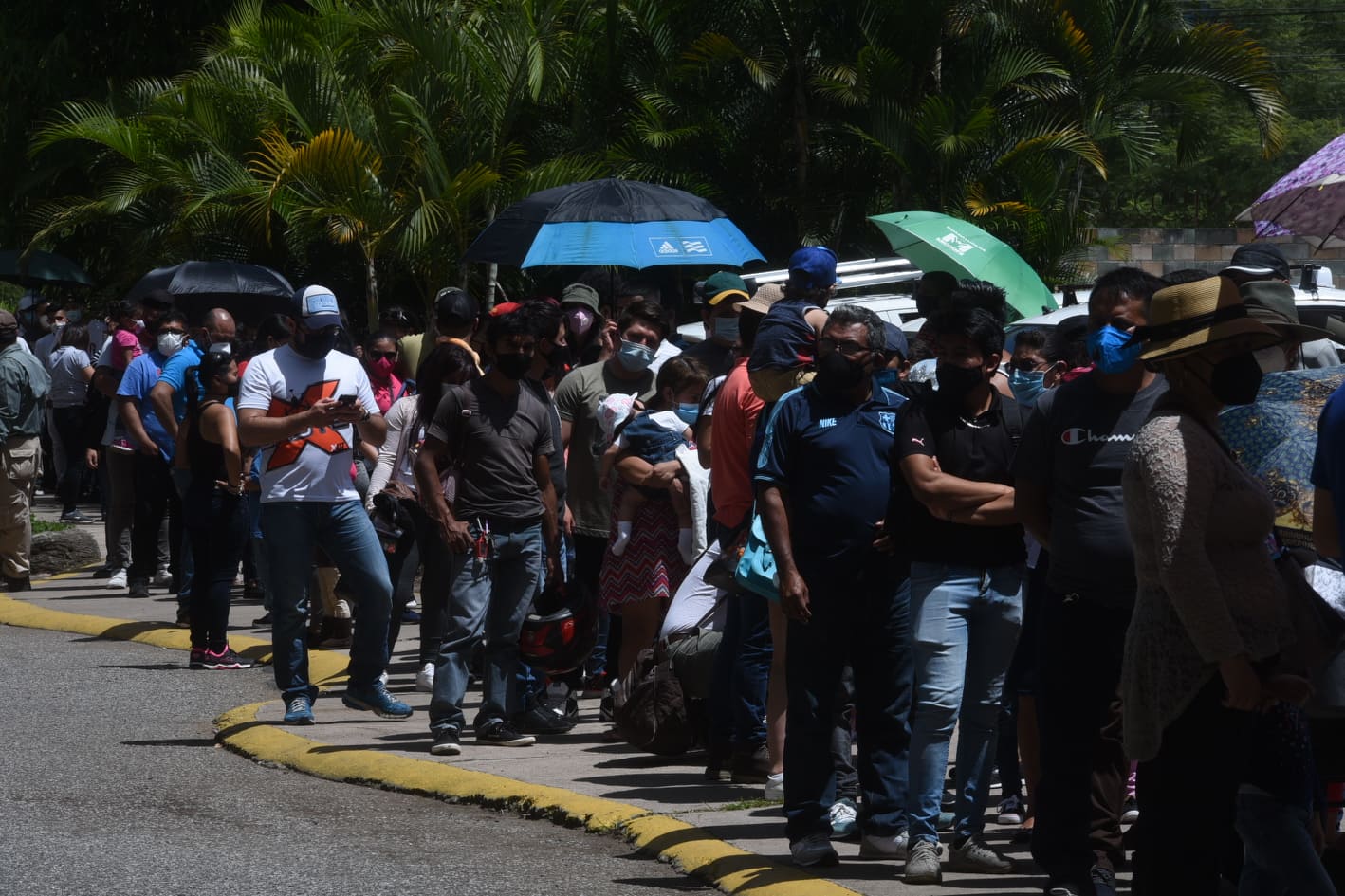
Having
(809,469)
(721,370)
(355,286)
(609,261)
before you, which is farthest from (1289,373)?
(355,286)

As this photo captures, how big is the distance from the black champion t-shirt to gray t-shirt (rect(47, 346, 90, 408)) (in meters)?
14.5

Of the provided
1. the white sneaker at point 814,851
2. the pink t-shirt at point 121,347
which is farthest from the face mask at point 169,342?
the white sneaker at point 814,851

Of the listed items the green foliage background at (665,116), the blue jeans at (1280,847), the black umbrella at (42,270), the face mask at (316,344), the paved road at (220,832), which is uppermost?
the green foliage background at (665,116)

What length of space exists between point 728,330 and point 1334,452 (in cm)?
489

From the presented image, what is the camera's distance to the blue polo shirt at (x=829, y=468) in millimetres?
6516

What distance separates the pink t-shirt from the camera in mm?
15969

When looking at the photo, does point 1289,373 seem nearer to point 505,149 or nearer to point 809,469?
point 809,469

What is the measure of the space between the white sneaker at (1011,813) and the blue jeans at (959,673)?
77cm

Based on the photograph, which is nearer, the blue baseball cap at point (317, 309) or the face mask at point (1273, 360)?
the face mask at point (1273, 360)

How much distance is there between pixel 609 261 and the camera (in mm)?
11609

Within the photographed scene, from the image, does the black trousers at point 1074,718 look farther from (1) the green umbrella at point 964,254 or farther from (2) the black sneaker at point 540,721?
(1) the green umbrella at point 964,254

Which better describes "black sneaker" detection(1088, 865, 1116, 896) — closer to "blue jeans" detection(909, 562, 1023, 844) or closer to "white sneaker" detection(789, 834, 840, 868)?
"blue jeans" detection(909, 562, 1023, 844)

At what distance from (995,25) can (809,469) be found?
45.9 feet


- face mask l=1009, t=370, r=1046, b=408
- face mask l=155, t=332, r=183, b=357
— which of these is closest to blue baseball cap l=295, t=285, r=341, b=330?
face mask l=1009, t=370, r=1046, b=408
